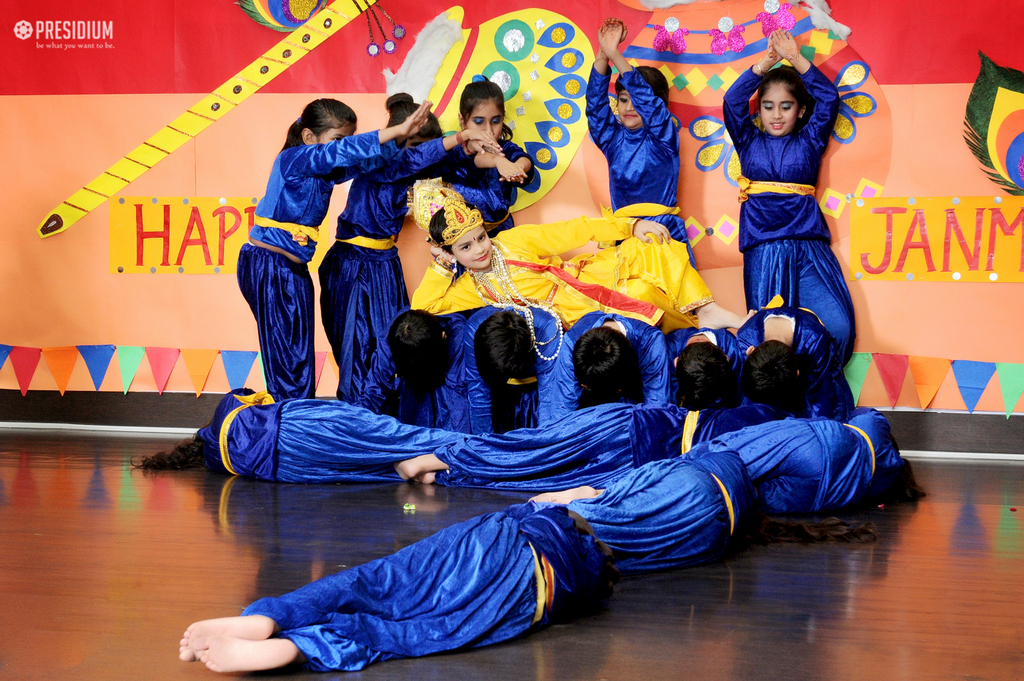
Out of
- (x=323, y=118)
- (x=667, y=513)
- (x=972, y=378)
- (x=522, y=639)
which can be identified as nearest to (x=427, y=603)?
(x=522, y=639)

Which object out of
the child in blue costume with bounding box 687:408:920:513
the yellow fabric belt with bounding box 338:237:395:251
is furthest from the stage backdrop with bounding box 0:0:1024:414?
the child in blue costume with bounding box 687:408:920:513

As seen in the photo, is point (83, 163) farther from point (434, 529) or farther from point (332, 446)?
point (434, 529)

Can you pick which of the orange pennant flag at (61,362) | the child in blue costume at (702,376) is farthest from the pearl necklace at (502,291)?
the orange pennant flag at (61,362)

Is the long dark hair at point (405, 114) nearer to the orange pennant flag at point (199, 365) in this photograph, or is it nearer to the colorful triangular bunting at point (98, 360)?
the orange pennant flag at point (199, 365)

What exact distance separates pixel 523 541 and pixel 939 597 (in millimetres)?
1051

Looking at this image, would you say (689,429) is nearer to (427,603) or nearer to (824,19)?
(427,603)

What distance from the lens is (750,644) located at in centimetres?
174

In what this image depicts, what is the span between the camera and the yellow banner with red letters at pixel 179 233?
15.7 ft

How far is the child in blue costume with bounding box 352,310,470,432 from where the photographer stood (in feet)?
11.9

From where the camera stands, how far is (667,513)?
214 centimetres

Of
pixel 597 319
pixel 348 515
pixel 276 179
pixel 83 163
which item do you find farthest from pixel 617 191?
pixel 83 163

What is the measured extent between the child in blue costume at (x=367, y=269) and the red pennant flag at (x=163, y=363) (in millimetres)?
1079

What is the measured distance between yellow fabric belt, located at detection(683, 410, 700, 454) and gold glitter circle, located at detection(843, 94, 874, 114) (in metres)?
2.19

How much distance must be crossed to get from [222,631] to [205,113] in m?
3.91
